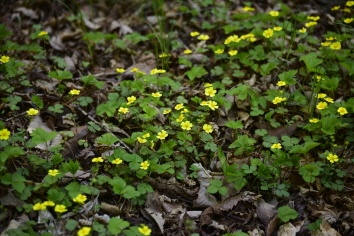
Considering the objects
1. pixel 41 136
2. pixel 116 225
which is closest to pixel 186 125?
pixel 116 225

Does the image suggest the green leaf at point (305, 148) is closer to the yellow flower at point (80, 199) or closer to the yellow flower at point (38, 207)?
the yellow flower at point (80, 199)

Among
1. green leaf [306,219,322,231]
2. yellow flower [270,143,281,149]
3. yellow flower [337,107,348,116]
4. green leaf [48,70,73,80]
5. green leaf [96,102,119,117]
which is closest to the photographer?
green leaf [306,219,322,231]

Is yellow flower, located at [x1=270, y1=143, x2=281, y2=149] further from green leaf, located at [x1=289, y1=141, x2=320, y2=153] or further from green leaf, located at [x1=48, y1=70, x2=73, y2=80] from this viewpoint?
green leaf, located at [x1=48, y1=70, x2=73, y2=80]

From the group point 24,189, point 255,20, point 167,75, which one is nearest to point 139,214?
point 24,189

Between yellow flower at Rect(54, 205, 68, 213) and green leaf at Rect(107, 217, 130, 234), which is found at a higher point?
yellow flower at Rect(54, 205, 68, 213)

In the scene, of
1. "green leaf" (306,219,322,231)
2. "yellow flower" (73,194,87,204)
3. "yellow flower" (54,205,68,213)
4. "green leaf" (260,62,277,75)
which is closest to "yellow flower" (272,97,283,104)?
"green leaf" (260,62,277,75)

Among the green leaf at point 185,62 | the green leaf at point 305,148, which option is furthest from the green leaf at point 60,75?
the green leaf at point 305,148

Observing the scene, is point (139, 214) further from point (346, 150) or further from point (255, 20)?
point (255, 20)
